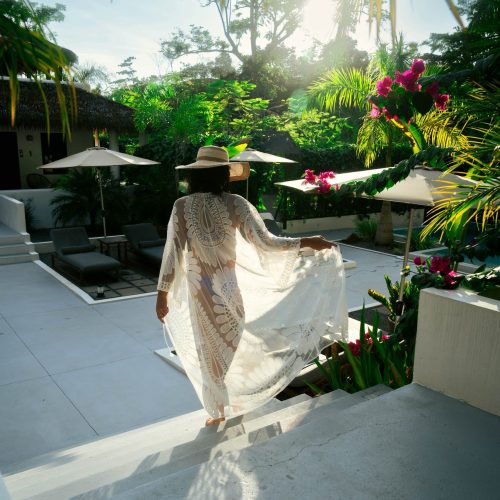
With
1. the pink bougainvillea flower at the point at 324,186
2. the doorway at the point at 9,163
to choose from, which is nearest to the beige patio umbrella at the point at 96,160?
the pink bougainvillea flower at the point at 324,186

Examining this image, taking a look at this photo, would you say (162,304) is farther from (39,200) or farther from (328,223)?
(328,223)

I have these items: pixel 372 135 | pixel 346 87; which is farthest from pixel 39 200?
pixel 372 135

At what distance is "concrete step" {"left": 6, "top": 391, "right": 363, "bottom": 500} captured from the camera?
8.16 ft

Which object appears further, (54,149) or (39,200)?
(54,149)

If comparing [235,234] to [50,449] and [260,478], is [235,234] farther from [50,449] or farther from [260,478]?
[50,449]

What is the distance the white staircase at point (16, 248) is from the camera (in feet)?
33.6

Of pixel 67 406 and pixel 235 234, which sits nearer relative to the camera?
pixel 235 234

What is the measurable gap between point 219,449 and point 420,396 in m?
1.32

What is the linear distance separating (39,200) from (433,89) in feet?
40.3

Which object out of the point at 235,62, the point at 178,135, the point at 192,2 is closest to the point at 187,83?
the point at 235,62

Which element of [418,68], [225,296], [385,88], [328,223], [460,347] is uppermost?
[418,68]

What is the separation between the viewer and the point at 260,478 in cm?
212

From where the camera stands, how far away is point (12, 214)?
1152 centimetres

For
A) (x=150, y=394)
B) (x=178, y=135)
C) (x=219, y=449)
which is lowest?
(x=150, y=394)
